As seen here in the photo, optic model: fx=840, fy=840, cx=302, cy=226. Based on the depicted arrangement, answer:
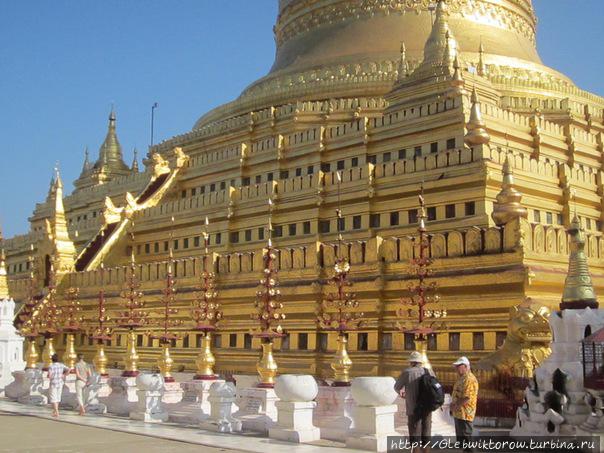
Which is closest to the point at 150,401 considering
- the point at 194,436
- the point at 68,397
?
the point at 194,436

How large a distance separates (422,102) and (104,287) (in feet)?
42.4

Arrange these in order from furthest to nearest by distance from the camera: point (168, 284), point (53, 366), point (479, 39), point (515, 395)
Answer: point (479, 39)
point (168, 284)
point (53, 366)
point (515, 395)

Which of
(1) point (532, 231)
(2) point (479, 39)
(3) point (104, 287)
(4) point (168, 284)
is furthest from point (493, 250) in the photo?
(2) point (479, 39)

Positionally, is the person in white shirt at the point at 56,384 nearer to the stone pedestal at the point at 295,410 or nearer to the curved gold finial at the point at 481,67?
the stone pedestal at the point at 295,410

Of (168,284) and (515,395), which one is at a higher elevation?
(168,284)

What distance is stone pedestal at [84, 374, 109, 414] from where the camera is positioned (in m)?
20.2

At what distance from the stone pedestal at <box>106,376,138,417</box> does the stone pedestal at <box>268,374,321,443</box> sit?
622 cm

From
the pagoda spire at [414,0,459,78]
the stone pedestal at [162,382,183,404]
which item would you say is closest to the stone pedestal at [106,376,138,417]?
the stone pedestal at [162,382,183,404]

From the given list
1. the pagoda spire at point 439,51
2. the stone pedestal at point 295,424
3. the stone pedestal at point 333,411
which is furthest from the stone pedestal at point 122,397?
the pagoda spire at point 439,51

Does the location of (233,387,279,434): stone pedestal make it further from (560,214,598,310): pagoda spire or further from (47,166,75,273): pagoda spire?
(47,166,75,273): pagoda spire

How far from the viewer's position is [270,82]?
40031 millimetres

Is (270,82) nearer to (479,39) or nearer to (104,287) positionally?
(479,39)

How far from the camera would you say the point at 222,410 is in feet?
53.2

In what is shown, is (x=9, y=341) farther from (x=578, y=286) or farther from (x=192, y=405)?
(x=578, y=286)
